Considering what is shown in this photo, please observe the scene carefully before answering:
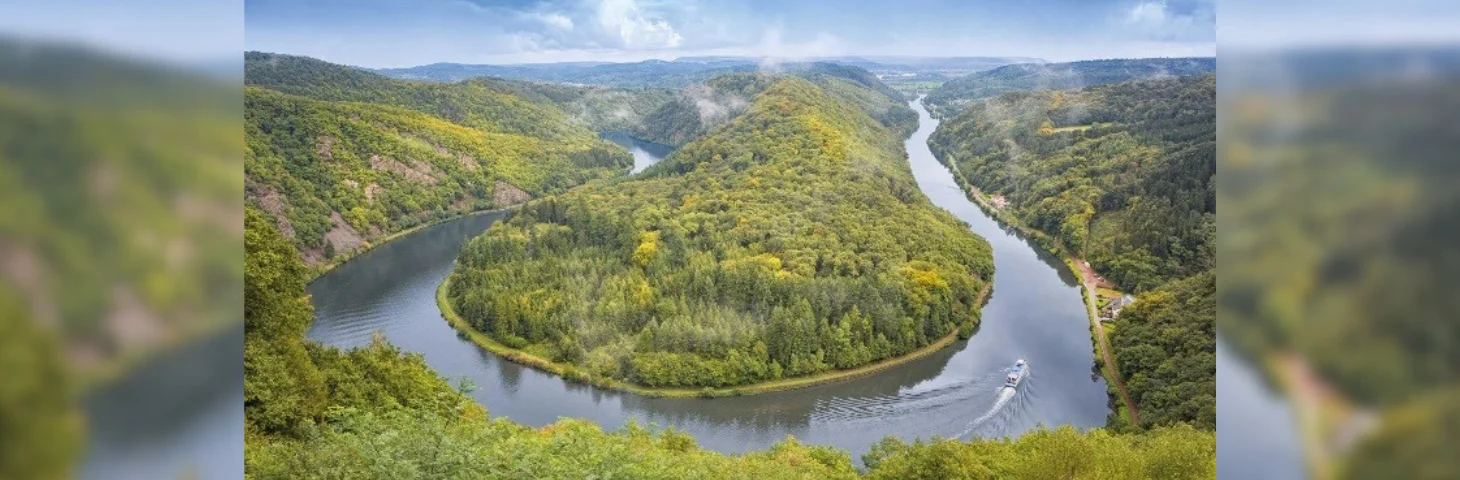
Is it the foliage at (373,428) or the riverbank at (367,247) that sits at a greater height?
the riverbank at (367,247)

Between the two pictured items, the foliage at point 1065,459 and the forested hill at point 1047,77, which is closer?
the foliage at point 1065,459

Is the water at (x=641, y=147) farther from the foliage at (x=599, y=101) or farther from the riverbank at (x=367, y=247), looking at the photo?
the riverbank at (x=367, y=247)
